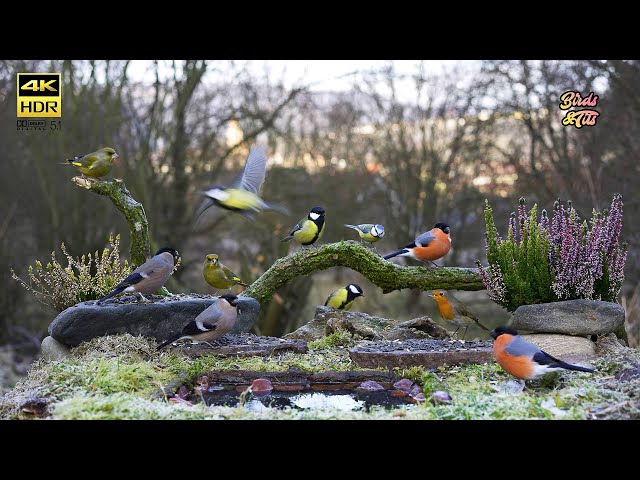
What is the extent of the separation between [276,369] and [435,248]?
189 cm

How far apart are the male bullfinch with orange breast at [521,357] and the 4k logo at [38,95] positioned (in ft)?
13.7

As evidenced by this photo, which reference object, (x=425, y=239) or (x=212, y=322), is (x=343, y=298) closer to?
(x=425, y=239)

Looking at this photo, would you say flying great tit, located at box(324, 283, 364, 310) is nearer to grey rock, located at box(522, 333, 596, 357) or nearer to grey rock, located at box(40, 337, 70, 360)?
grey rock, located at box(522, 333, 596, 357)

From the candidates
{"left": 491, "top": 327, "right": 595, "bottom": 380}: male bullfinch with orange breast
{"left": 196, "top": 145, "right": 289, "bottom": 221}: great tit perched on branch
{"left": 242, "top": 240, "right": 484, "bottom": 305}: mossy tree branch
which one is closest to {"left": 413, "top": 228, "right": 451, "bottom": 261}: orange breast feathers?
{"left": 242, "top": 240, "right": 484, "bottom": 305}: mossy tree branch

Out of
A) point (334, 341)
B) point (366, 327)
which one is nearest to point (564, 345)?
point (366, 327)

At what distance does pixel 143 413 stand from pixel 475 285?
3847mm

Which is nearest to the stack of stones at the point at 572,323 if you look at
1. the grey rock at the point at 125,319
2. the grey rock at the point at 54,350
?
the grey rock at the point at 125,319

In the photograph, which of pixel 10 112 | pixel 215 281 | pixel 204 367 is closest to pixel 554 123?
pixel 215 281

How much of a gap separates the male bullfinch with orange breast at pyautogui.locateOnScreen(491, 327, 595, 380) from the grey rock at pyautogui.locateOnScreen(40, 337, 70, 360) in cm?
358

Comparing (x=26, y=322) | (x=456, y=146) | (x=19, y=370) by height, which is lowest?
(x=19, y=370)

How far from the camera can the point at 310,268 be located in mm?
7156

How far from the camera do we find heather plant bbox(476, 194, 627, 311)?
5938mm

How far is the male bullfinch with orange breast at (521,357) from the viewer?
4.47 meters

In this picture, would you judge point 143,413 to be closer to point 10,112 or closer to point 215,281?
point 215,281
